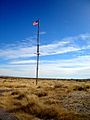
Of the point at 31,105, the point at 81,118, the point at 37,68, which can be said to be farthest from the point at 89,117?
the point at 37,68

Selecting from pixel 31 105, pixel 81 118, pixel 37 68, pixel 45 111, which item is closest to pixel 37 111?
pixel 45 111

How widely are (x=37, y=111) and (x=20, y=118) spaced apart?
2311 millimetres

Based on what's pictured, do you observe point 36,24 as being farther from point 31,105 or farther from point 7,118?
point 7,118

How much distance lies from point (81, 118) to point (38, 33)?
32.8 metres

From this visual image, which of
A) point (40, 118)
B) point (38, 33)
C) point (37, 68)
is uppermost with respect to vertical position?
point (38, 33)

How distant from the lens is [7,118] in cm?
1464

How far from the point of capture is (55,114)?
1534 centimetres

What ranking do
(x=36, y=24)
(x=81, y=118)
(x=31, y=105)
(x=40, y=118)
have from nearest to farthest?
(x=81, y=118) < (x=40, y=118) < (x=31, y=105) < (x=36, y=24)

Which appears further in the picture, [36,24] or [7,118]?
[36,24]

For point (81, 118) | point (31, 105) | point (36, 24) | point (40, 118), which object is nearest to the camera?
point (81, 118)

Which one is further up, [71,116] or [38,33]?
[38,33]

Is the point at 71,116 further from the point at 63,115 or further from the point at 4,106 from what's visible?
the point at 4,106

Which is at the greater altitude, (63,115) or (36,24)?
(36,24)

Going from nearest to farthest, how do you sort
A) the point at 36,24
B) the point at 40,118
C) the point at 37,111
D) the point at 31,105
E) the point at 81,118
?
the point at 81,118, the point at 40,118, the point at 37,111, the point at 31,105, the point at 36,24
